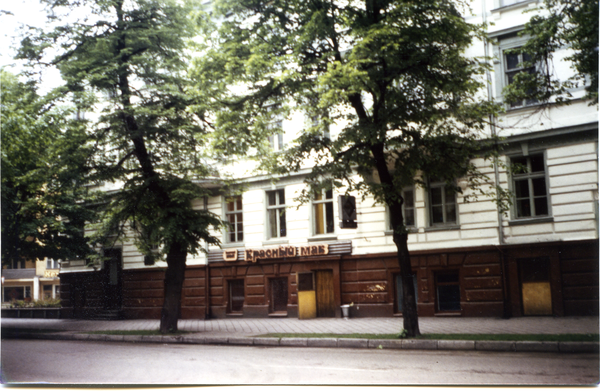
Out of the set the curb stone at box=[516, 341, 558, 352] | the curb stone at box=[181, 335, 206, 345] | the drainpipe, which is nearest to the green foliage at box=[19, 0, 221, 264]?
the curb stone at box=[181, 335, 206, 345]

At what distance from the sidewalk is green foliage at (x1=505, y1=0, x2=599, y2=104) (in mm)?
2935

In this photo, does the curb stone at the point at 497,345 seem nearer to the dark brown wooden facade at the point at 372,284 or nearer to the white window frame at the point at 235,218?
the dark brown wooden facade at the point at 372,284

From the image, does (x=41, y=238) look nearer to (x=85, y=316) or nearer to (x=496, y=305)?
(x=85, y=316)

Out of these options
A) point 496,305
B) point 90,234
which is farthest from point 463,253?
point 90,234

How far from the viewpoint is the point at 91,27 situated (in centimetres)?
879

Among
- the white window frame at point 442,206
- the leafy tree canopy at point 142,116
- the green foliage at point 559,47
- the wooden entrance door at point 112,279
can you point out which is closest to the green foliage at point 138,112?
the leafy tree canopy at point 142,116

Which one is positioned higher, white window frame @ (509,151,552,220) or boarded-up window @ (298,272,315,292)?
white window frame @ (509,151,552,220)

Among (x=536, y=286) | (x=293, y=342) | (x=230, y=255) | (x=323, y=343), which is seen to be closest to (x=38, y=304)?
(x=293, y=342)

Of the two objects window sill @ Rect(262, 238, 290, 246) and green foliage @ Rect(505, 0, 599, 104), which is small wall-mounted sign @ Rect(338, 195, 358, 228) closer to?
window sill @ Rect(262, 238, 290, 246)

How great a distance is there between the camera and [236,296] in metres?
12.7

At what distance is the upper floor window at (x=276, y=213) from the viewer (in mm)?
10986

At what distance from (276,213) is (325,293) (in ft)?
7.01

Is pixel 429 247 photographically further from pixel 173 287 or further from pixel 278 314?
pixel 173 287

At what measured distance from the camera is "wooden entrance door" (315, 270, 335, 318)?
38.3 feet
